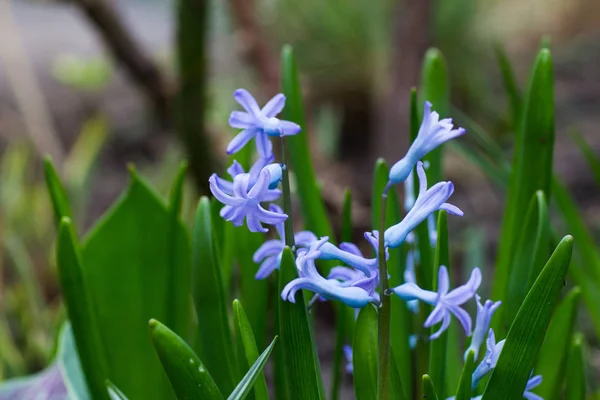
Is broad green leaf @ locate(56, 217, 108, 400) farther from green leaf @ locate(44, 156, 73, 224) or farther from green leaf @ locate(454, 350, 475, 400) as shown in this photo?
green leaf @ locate(454, 350, 475, 400)

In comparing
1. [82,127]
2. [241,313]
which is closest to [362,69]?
[82,127]

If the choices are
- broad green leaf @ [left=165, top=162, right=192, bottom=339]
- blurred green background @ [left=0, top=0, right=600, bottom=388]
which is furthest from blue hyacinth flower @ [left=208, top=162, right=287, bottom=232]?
blurred green background @ [left=0, top=0, right=600, bottom=388]

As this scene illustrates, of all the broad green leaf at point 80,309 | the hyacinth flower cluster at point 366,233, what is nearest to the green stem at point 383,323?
the hyacinth flower cluster at point 366,233

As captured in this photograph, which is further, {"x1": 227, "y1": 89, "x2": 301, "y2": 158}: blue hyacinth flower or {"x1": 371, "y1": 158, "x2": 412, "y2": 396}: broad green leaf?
{"x1": 371, "y1": 158, "x2": 412, "y2": 396}: broad green leaf

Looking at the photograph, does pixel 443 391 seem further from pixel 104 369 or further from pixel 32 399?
pixel 32 399

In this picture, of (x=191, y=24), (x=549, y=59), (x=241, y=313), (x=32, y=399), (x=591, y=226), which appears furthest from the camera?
(x=591, y=226)

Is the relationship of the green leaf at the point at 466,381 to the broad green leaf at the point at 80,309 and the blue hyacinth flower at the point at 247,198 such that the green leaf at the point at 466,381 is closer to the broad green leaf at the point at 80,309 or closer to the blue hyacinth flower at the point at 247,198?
the blue hyacinth flower at the point at 247,198
